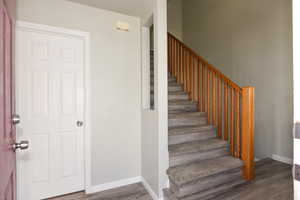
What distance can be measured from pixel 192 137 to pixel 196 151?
0.91ft

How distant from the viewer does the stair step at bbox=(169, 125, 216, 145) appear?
92.4 inches

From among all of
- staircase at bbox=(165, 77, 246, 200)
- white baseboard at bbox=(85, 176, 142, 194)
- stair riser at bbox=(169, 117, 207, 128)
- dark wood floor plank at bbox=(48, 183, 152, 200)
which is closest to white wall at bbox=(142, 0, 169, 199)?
staircase at bbox=(165, 77, 246, 200)

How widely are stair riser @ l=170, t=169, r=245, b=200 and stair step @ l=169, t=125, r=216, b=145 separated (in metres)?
0.61

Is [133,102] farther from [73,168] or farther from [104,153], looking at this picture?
[73,168]

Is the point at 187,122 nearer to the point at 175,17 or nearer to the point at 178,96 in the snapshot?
the point at 178,96

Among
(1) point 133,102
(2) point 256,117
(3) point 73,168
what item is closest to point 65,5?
(1) point 133,102

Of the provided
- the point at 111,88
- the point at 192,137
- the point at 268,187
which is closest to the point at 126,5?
the point at 111,88

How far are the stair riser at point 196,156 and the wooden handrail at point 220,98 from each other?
21 cm

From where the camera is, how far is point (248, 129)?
2.07 metres

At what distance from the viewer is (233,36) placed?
10.9 feet

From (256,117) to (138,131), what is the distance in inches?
87.9

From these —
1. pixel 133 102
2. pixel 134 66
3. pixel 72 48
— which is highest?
pixel 72 48

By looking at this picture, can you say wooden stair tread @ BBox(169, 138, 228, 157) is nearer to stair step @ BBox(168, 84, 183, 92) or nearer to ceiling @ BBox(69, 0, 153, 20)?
stair step @ BBox(168, 84, 183, 92)

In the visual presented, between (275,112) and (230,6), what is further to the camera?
(230,6)
